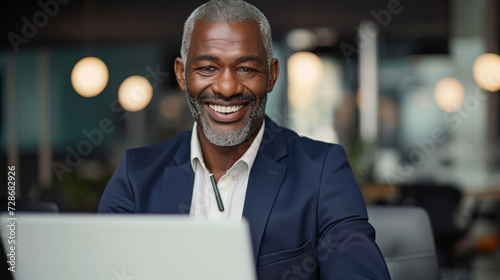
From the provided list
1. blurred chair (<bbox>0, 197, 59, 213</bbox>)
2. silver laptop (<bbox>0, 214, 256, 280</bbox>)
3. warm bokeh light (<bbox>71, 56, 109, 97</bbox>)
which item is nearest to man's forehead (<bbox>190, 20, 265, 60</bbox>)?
silver laptop (<bbox>0, 214, 256, 280</bbox>)

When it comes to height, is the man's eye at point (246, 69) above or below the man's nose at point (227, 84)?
above

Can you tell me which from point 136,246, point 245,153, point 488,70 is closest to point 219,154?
point 245,153

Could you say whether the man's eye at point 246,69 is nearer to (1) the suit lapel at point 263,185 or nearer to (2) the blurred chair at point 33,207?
(1) the suit lapel at point 263,185

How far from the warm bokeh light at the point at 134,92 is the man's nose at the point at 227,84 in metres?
5.01

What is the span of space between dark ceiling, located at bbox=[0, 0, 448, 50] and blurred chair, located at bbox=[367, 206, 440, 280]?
453 centimetres

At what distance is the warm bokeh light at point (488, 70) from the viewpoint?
226 inches

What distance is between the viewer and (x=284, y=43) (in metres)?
7.41

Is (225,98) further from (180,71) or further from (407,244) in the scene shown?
(407,244)

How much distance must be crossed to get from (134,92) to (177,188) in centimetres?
501

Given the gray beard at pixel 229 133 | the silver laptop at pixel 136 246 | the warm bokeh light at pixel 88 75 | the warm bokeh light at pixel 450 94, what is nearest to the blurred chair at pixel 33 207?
the gray beard at pixel 229 133

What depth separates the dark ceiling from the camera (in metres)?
6.61

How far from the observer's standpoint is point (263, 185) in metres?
1.54

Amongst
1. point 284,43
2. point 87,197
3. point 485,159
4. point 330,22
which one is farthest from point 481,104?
point 87,197

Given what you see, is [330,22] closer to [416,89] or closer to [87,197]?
[416,89]
